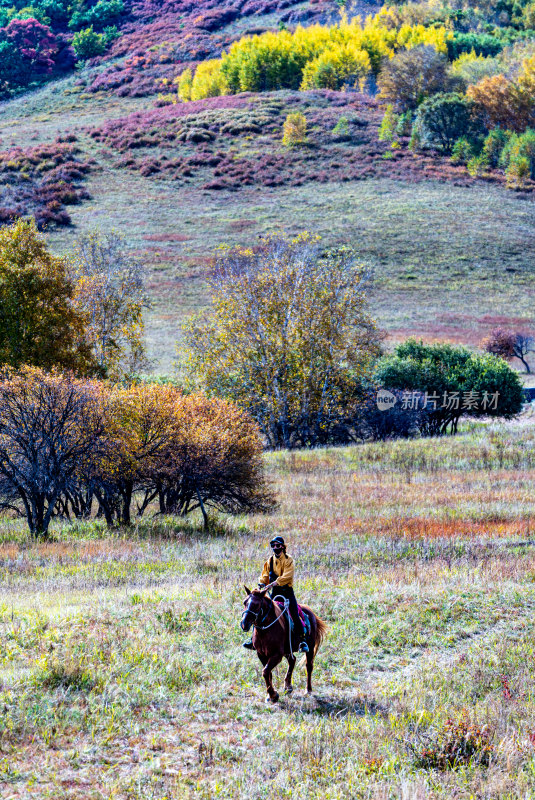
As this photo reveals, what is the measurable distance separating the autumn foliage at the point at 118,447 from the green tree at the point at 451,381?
16026 mm

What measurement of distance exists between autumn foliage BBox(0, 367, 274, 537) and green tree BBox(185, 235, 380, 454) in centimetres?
1221

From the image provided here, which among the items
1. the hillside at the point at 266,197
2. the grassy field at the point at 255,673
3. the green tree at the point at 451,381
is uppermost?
the hillside at the point at 266,197

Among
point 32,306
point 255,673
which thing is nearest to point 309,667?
point 255,673

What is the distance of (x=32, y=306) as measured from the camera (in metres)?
22.6

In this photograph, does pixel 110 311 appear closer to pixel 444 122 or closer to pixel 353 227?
pixel 353 227

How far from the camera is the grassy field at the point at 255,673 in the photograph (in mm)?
5863

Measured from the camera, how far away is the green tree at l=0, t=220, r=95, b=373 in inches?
880

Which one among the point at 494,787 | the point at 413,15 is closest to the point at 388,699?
the point at 494,787

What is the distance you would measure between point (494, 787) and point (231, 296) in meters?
28.9

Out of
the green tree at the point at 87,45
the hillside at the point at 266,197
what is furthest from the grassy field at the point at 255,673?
the green tree at the point at 87,45

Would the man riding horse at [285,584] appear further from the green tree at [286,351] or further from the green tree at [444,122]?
the green tree at [444,122]

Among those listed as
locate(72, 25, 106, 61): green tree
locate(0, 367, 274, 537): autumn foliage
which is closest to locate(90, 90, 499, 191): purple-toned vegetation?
locate(72, 25, 106, 61): green tree

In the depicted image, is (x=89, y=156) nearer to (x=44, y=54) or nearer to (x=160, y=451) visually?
(x=160, y=451)

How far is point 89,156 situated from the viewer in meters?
91.4
